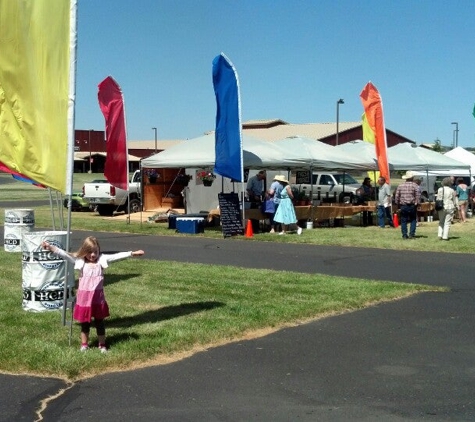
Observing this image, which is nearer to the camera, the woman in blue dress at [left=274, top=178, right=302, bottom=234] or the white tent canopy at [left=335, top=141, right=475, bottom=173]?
the woman in blue dress at [left=274, top=178, right=302, bottom=234]

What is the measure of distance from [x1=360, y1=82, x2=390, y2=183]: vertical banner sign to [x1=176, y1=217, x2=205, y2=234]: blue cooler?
6529mm

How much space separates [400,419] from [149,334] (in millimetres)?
3528

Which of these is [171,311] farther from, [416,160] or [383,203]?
[416,160]

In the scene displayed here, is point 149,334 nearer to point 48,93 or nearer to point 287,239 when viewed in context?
point 48,93

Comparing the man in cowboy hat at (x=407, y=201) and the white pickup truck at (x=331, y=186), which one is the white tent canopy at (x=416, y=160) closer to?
the white pickup truck at (x=331, y=186)

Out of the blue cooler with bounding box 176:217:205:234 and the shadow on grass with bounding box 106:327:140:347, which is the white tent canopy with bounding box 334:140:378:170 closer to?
the blue cooler with bounding box 176:217:205:234

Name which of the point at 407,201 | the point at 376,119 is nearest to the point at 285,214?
the point at 407,201

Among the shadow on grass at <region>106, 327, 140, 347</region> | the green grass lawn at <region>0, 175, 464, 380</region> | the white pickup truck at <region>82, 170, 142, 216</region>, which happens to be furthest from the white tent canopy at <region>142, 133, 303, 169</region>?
the shadow on grass at <region>106, 327, 140, 347</region>

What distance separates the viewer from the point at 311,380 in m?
6.89

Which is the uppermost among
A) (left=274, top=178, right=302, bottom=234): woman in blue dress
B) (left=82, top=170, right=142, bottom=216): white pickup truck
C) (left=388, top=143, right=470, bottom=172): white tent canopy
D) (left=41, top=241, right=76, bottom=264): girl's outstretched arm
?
(left=388, top=143, right=470, bottom=172): white tent canopy

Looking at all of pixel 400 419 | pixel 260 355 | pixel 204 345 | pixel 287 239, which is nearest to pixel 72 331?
pixel 204 345

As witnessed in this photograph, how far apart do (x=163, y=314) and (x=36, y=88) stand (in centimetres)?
330

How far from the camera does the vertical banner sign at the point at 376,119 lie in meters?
25.2

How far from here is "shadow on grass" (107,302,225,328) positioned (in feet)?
30.3
